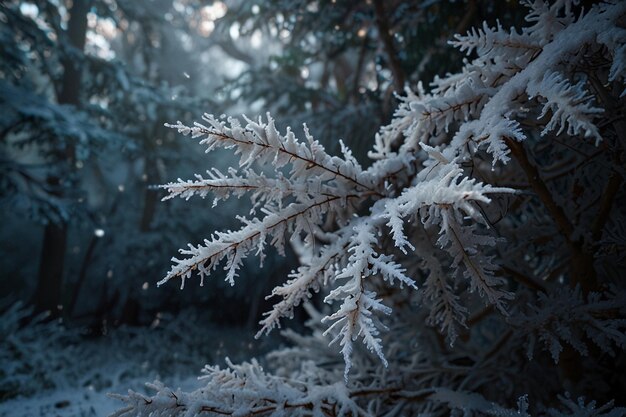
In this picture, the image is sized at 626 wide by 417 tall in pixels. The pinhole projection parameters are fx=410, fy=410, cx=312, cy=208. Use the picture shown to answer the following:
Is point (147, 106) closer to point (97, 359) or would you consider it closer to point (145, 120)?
point (145, 120)

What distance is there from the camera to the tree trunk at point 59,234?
29.8 feet

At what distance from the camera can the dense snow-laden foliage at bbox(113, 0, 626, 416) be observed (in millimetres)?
Result: 1629

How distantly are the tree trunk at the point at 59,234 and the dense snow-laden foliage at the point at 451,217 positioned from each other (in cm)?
838

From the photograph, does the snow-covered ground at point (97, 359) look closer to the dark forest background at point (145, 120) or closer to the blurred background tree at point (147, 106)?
the dark forest background at point (145, 120)

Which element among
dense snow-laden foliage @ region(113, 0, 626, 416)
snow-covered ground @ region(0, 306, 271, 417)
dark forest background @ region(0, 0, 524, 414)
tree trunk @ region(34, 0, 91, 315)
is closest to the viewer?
dense snow-laden foliage @ region(113, 0, 626, 416)

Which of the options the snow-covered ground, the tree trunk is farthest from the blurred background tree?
the snow-covered ground

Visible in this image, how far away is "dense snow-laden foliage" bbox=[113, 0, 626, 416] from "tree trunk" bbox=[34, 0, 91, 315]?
8376mm

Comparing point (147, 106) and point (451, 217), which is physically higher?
point (147, 106)

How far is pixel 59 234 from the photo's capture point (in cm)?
931

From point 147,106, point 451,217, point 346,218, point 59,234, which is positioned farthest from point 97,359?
point 451,217

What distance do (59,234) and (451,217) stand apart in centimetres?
1000

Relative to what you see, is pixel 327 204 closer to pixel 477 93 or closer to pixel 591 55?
pixel 477 93

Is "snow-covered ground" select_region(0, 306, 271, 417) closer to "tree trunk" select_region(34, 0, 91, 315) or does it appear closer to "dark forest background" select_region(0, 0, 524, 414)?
"dark forest background" select_region(0, 0, 524, 414)

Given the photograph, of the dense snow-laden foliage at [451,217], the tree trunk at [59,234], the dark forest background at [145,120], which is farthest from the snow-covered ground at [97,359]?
the dense snow-laden foliage at [451,217]
